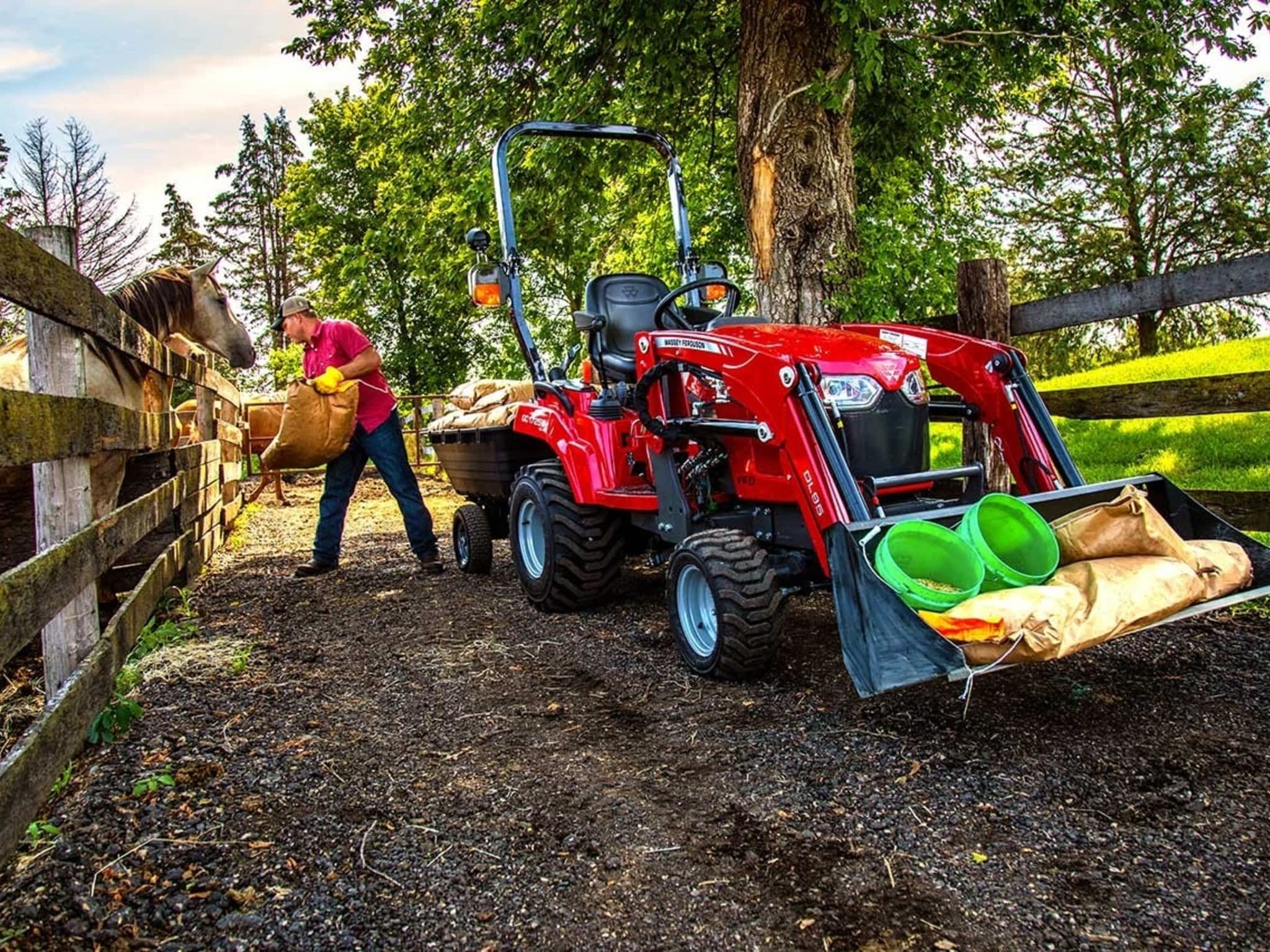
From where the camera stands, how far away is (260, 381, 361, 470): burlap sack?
6.07 metres

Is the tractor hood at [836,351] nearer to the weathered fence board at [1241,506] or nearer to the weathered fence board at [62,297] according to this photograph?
the weathered fence board at [1241,506]

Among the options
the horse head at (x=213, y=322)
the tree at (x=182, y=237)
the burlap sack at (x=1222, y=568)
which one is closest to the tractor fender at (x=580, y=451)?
the burlap sack at (x=1222, y=568)

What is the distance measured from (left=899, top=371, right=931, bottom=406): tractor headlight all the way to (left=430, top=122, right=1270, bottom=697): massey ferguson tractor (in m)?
0.01

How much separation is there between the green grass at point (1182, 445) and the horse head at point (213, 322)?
594cm

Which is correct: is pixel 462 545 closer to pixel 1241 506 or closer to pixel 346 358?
pixel 346 358

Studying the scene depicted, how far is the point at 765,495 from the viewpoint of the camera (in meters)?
3.87

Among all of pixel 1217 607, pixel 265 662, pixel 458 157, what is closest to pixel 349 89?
pixel 458 157

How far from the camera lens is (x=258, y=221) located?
120 ft

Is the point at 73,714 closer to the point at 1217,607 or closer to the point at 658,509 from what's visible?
the point at 658,509

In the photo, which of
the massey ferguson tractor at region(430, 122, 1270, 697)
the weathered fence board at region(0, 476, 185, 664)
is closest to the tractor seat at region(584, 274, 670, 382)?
the massey ferguson tractor at region(430, 122, 1270, 697)

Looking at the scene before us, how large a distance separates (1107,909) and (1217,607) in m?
1.26

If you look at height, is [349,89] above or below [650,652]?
above

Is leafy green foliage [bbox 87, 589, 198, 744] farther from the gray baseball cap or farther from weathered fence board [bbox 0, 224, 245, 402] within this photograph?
the gray baseball cap

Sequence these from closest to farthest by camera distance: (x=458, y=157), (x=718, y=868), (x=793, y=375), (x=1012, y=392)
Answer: (x=718, y=868)
(x=793, y=375)
(x=1012, y=392)
(x=458, y=157)
